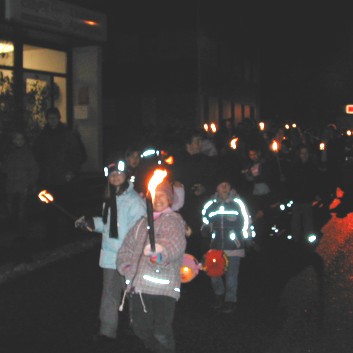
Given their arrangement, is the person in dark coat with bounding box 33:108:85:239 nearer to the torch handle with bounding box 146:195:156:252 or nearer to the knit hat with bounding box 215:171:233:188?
the knit hat with bounding box 215:171:233:188

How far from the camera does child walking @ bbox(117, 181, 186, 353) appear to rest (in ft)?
→ 15.6

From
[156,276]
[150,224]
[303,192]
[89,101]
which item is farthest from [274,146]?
[89,101]

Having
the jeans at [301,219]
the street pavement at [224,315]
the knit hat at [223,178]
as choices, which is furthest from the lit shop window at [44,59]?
the knit hat at [223,178]

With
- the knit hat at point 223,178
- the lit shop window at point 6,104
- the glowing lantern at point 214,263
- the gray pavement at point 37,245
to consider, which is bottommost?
the gray pavement at point 37,245

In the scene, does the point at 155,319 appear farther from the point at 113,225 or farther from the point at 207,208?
the point at 207,208

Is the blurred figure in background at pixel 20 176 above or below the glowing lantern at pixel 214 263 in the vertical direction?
above

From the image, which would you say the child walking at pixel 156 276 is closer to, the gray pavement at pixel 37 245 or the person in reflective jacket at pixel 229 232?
the person in reflective jacket at pixel 229 232

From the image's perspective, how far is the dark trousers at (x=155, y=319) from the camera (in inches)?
189

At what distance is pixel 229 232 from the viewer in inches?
268

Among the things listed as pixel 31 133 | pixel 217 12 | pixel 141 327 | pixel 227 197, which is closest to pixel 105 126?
pixel 217 12

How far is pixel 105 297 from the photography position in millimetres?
5711

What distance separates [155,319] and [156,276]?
312 mm

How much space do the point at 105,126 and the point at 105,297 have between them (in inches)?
978

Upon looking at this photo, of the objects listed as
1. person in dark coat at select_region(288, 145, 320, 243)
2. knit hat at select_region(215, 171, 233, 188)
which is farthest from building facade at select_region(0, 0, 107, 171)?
knit hat at select_region(215, 171, 233, 188)
